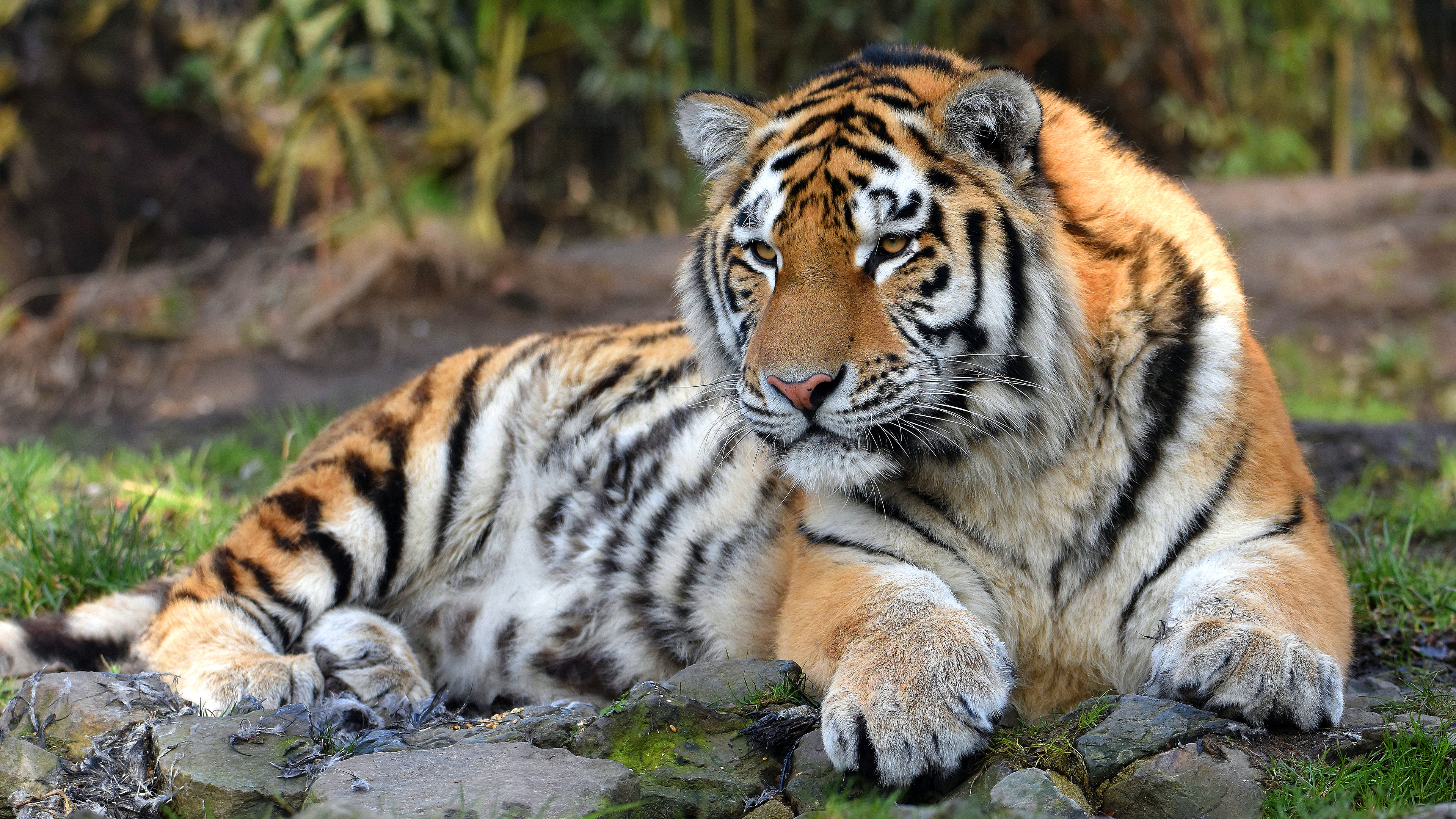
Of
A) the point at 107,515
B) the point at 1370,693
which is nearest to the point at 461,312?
the point at 107,515

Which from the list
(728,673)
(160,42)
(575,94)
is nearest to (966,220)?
(728,673)

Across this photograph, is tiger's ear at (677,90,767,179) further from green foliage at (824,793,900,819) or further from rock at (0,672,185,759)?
rock at (0,672,185,759)

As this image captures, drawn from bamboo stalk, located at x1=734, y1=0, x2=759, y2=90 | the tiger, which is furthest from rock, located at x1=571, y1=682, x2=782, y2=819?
bamboo stalk, located at x1=734, y1=0, x2=759, y2=90

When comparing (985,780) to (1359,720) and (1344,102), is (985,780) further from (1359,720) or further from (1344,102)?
(1344,102)

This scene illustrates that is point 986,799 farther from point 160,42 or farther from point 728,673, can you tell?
point 160,42

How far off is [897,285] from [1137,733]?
36.6 inches

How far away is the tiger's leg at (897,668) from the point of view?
207 centimetres

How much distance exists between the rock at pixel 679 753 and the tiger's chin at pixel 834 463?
497mm

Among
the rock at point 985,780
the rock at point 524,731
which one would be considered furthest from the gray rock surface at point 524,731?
the rock at point 985,780

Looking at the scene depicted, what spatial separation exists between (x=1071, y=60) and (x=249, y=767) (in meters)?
10.3

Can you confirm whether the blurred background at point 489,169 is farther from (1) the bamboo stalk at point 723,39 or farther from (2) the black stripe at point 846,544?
(2) the black stripe at point 846,544

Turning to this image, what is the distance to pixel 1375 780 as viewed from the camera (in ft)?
6.86

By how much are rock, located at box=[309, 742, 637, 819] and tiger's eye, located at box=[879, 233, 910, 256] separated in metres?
1.09

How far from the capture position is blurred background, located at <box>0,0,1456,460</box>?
Answer: 7414mm
